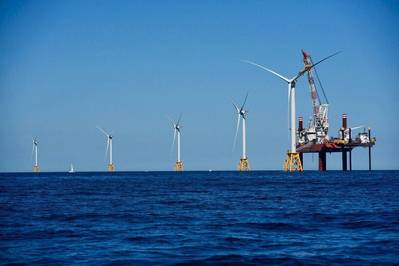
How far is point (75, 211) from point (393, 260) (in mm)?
31689

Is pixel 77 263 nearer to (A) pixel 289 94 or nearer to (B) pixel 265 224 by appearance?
(B) pixel 265 224

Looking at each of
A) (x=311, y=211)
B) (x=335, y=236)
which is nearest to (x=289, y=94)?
(x=311, y=211)

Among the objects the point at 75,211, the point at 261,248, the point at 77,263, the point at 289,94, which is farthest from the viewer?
the point at 289,94

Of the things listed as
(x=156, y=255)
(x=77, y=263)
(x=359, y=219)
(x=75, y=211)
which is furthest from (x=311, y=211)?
(x=77, y=263)

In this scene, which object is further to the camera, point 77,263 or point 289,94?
point 289,94

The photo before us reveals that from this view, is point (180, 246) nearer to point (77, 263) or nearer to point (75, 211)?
point (77, 263)

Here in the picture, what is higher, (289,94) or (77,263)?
(289,94)

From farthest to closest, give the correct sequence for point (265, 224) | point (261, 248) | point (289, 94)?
1. point (289, 94)
2. point (265, 224)
3. point (261, 248)

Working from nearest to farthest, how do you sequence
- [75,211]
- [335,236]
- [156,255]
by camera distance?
[156,255]
[335,236]
[75,211]

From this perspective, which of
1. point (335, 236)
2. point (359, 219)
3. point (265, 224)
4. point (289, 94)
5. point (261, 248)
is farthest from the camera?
point (289, 94)

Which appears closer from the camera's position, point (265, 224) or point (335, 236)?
point (335, 236)

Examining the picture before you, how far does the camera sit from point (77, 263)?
2514 centimetres

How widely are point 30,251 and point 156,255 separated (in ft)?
20.5

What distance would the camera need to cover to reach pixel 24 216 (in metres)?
46.7
